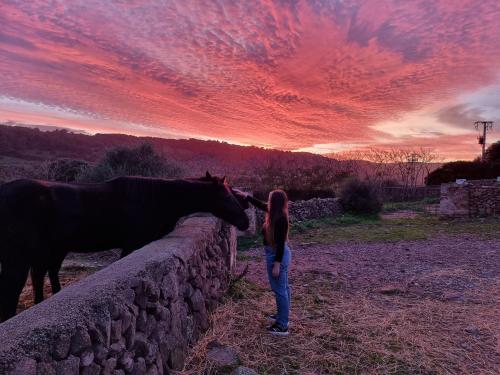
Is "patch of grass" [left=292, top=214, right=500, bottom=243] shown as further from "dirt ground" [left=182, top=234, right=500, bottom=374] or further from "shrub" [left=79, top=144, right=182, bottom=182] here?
"shrub" [left=79, top=144, right=182, bottom=182]

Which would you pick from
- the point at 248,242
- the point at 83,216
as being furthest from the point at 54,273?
the point at 248,242

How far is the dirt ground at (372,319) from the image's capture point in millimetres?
4020

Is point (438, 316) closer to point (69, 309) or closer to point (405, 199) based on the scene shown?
point (69, 309)

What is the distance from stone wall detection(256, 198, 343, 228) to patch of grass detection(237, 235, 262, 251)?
3527mm

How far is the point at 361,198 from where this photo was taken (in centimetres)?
1883

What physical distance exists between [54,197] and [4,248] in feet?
2.24

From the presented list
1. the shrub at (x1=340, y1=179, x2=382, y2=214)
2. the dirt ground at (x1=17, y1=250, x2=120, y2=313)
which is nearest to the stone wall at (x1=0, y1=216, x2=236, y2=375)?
the dirt ground at (x1=17, y1=250, x2=120, y2=313)

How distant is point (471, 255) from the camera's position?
31.8ft

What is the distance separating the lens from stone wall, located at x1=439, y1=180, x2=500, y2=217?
17219 mm

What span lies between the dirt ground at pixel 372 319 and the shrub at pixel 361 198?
9446 millimetres

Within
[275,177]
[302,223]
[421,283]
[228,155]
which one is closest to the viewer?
[421,283]

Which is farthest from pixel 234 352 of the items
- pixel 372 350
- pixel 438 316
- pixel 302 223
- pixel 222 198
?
pixel 302 223

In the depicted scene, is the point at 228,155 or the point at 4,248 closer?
the point at 4,248

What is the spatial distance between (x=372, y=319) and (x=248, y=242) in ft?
22.2
